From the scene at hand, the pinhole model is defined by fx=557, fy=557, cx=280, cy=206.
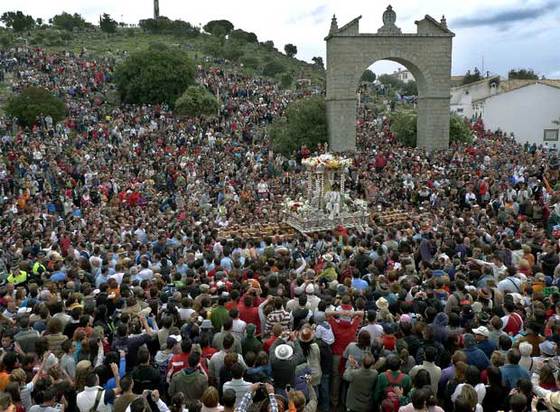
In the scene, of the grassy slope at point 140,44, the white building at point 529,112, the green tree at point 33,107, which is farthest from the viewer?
the grassy slope at point 140,44

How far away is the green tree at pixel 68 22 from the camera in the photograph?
263 feet

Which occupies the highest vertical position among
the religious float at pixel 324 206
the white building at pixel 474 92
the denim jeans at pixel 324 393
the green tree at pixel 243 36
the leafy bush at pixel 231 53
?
the green tree at pixel 243 36

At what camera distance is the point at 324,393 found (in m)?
7.34

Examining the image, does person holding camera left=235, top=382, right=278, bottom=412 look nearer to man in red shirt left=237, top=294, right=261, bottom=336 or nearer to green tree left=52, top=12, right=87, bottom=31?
man in red shirt left=237, top=294, right=261, bottom=336

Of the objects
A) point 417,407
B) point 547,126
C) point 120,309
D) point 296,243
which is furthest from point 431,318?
point 547,126

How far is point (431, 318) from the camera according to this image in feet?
25.0

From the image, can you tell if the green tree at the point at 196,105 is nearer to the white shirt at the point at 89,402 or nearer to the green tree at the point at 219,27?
the white shirt at the point at 89,402

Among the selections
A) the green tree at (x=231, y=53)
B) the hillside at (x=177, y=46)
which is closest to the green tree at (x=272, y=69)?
the hillside at (x=177, y=46)

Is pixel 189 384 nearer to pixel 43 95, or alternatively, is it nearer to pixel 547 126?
pixel 43 95

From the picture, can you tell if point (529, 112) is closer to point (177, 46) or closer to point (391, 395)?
point (177, 46)

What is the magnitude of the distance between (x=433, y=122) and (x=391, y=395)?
2788 cm

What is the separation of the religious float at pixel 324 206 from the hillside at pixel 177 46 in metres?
45.7

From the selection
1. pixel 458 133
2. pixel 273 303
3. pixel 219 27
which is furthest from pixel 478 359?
pixel 219 27

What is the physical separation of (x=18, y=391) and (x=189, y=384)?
1.78 metres
